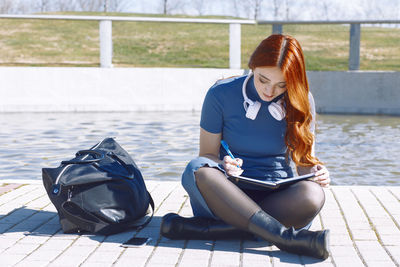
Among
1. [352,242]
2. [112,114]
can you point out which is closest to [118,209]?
[352,242]

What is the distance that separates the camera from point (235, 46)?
49.5 ft

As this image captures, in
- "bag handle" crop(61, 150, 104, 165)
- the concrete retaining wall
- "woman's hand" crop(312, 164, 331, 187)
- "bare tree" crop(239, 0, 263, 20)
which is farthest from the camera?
"bare tree" crop(239, 0, 263, 20)

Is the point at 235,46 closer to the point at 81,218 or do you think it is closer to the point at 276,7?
the point at 81,218

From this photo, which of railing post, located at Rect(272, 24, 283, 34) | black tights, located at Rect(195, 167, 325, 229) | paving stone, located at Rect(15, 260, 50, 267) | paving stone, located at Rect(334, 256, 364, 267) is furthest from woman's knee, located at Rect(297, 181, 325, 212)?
railing post, located at Rect(272, 24, 283, 34)

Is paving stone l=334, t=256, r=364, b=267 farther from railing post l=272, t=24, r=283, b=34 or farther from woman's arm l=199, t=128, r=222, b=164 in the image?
railing post l=272, t=24, r=283, b=34

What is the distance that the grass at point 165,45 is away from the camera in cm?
1559

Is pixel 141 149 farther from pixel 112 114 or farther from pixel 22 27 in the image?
pixel 22 27

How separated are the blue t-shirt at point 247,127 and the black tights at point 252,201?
0.63 feet

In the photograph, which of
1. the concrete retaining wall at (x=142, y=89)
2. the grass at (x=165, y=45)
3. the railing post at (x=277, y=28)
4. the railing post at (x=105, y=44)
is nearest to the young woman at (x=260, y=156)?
the concrete retaining wall at (x=142, y=89)

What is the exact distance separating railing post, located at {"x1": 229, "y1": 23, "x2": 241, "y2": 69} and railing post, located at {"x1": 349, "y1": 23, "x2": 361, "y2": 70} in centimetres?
247

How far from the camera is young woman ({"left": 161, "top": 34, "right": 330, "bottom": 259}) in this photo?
3707mm

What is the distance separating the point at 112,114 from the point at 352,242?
31.3 feet

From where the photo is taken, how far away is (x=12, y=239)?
4027 mm

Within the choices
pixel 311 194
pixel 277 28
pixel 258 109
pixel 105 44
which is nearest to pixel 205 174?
pixel 258 109
